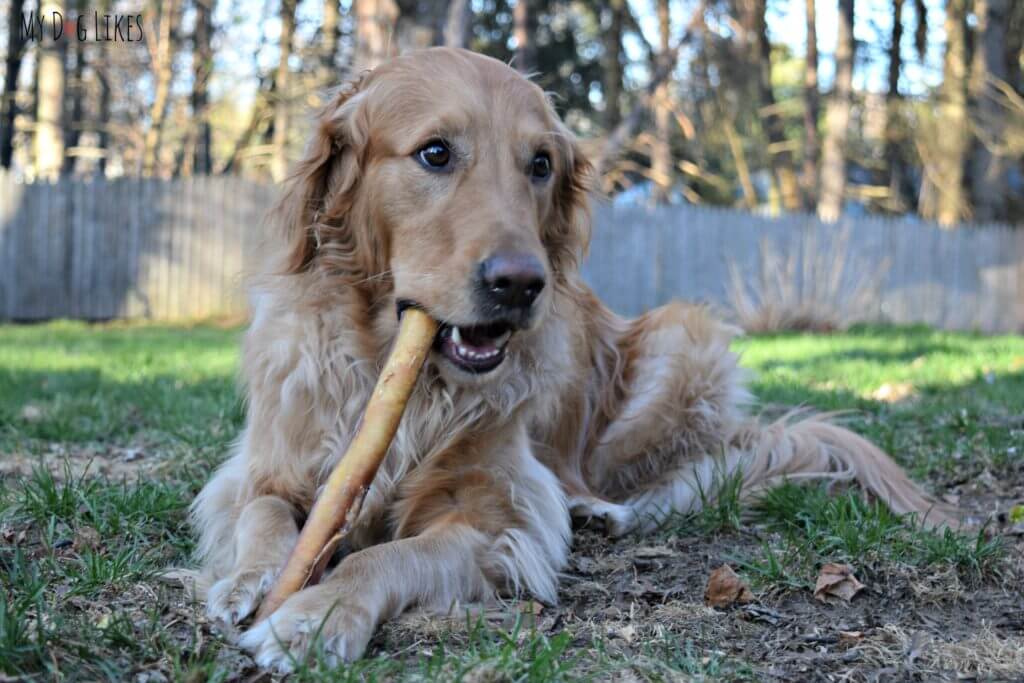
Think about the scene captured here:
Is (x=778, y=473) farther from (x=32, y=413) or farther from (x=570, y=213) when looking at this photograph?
(x=32, y=413)

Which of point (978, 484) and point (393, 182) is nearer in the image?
point (393, 182)

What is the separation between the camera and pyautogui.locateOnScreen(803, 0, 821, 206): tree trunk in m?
22.7

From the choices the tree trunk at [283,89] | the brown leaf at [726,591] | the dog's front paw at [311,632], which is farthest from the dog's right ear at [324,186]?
the tree trunk at [283,89]

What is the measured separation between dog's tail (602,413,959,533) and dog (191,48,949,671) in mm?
27

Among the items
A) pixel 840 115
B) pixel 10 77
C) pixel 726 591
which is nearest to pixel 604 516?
pixel 726 591

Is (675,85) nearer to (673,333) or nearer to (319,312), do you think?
(673,333)

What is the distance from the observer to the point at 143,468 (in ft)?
12.9

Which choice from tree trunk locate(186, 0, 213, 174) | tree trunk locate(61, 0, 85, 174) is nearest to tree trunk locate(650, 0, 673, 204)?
tree trunk locate(186, 0, 213, 174)

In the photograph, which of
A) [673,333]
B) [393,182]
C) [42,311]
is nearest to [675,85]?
[42,311]

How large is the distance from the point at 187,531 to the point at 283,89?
13.8 meters

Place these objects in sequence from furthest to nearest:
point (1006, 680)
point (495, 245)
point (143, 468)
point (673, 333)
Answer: point (673, 333) < point (143, 468) < point (495, 245) < point (1006, 680)

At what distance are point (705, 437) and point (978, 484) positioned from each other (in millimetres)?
1179

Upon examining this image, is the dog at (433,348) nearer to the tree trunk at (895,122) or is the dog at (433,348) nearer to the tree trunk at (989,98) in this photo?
the tree trunk at (989,98)

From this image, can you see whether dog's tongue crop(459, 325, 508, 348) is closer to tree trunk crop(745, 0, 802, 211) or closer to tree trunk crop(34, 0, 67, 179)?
tree trunk crop(34, 0, 67, 179)
